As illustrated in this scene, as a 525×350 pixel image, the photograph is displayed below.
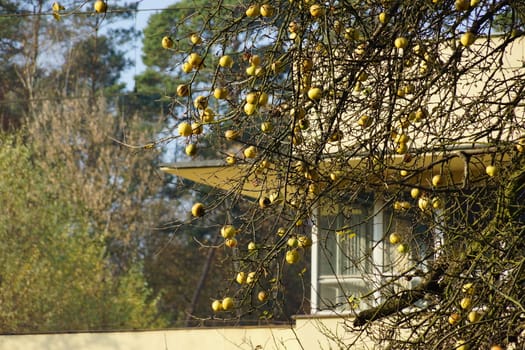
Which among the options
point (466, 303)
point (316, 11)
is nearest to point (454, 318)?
point (466, 303)

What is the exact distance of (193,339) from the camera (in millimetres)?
13164

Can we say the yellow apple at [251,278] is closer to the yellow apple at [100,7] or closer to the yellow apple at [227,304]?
the yellow apple at [227,304]

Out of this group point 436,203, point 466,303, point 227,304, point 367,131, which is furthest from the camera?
point 436,203

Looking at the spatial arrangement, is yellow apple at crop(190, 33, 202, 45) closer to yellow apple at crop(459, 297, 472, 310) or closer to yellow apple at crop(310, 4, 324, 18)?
yellow apple at crop(310, 4, 324, 18)

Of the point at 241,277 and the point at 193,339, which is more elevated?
the point at 241,277

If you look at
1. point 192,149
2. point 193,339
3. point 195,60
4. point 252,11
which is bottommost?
point 193,339

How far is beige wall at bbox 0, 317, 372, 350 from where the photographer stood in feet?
40.8

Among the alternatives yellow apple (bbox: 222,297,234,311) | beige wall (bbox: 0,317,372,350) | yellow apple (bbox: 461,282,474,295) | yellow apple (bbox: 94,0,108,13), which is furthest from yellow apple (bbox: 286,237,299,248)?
beige wall (bbox: 0,317,372,350)

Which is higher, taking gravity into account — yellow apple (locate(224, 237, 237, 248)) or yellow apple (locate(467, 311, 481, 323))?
yellow apple (locate(224, 237, 237, 248))

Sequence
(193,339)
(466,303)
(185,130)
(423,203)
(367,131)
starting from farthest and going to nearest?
(193,339) → (423,203) → (367,131) → (466,303) → (185,130)

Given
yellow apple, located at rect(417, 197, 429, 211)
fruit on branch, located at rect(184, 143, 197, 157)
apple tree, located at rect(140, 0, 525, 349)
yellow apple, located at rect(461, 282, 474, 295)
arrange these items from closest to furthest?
fruit on branch, located at rect(184, 143, 197, 157) → apple tree, located at rect(140, 0, 525, 349) → yellow apple, located at rect(461, 282, 474, 295) → yellow apple, located at rect(417, 197, 429, 211)

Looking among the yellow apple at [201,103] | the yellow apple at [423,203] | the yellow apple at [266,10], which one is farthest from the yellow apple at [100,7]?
the yellow apple at [423,203]

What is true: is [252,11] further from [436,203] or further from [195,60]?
[436,203]

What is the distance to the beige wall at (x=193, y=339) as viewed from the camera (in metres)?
12.4
